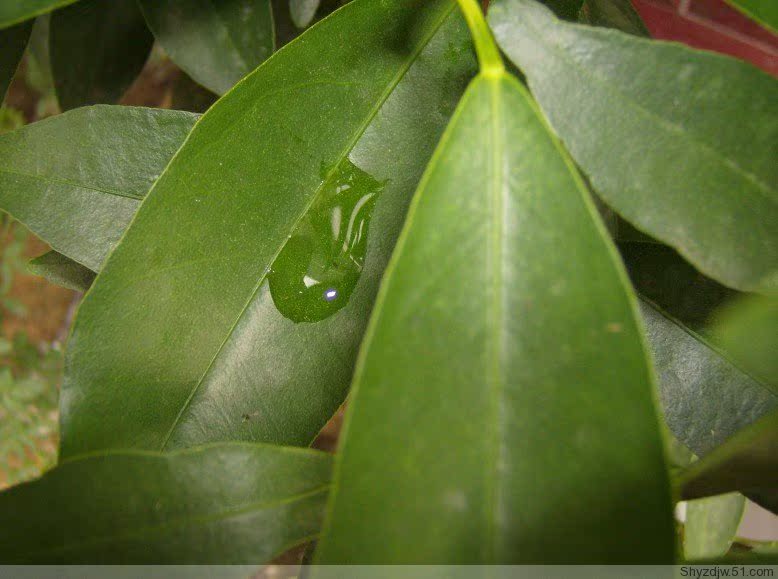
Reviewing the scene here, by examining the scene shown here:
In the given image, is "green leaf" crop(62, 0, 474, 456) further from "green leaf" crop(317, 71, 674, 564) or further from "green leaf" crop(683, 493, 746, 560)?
"green leaf" crop(683, 493, 746, 560)

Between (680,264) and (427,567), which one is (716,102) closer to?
(680,264)

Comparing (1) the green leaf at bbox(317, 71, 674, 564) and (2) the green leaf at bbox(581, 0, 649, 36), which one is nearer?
A: (1) the green leaf at bbox(317, 71, 674, 564)

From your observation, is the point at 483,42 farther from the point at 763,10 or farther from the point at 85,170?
the point at 85,170

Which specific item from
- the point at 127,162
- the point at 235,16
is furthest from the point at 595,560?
the point at 235,16

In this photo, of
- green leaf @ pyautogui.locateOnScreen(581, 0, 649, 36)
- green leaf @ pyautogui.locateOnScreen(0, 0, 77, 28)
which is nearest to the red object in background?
green leaf @ pyautogui.locateOnScreen(581, 0, 649, 36)

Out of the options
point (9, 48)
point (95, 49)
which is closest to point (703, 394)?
point (9, 48)
